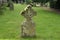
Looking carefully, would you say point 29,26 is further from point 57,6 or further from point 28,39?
point 57,6

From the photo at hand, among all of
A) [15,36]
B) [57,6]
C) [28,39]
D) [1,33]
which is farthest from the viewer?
[57,6]

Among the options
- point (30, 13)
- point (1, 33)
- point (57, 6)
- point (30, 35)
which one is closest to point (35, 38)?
point (30, 35)

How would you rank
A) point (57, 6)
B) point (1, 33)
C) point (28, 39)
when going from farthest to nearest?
point (57, 6), point (1, 33), point (28, 39)

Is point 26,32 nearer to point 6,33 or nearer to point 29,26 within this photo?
point 29,26

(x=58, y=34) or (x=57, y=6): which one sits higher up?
(x=58, y=34)

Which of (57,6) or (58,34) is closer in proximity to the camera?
(58,34)

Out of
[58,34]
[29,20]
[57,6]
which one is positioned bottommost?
[57,6]

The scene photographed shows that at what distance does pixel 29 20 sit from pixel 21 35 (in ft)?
2.59

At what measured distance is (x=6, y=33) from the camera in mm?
12227

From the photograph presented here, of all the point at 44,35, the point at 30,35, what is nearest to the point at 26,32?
the point at 30,35

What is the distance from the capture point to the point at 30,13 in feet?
37.1

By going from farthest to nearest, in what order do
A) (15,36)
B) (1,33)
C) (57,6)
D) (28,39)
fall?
(57,6), (1,33), (15,36), (28,39)

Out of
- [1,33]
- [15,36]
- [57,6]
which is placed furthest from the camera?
[57,6]

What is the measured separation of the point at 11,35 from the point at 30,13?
1.44 meters
